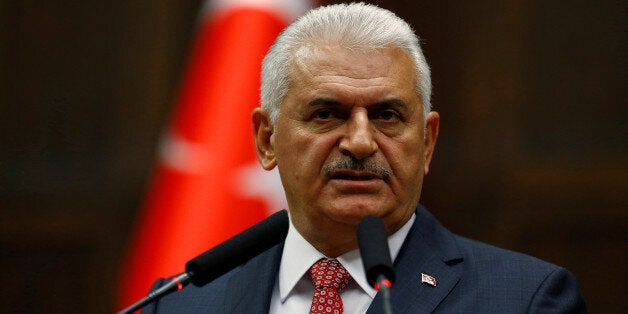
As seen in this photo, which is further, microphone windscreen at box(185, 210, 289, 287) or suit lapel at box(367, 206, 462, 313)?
suit lapel at box(367, 206, 462, 313)

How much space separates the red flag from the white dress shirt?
37.5 inches

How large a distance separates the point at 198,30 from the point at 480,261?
186cm

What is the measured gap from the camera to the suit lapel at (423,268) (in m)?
2.14

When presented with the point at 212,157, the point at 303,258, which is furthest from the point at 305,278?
the point at 212,157

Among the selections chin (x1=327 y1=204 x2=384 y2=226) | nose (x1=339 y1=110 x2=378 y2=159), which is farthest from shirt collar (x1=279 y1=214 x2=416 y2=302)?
nose (x1=339 y1=110 x2=378 y2=159)

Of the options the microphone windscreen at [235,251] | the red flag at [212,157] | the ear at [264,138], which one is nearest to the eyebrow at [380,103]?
the ear at [264,138]

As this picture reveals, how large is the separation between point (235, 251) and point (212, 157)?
1570mm

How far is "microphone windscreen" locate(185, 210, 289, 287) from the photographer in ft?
5.93

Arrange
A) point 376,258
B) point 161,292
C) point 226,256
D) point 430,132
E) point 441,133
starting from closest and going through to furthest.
Result: point 376,258, point 161,292, point 226,256, point 430,132, point 441,133

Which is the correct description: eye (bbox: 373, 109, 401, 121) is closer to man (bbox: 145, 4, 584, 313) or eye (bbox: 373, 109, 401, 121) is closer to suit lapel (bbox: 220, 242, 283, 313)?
man (bbox: 145, 4, 584, 313)

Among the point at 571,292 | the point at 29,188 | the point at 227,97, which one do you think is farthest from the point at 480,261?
the point at 29,188

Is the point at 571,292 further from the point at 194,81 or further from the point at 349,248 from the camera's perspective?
the point at 194,81

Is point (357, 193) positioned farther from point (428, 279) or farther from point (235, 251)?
point (235, 251)

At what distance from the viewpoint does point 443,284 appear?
7.14 feet
